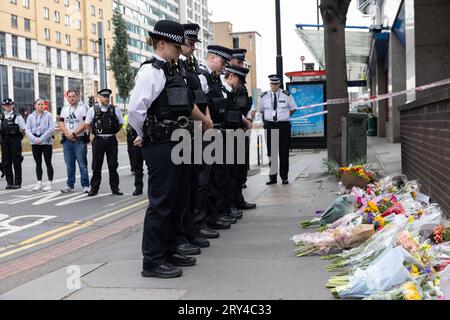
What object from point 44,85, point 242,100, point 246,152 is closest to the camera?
point 242,100

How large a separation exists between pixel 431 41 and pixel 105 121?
23.4ft

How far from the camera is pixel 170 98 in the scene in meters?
4.78

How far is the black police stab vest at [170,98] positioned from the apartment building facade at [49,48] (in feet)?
186

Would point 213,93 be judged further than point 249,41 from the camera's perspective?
No

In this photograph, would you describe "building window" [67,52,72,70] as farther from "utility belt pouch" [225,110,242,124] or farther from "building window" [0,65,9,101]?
"utility belt pouch" [225,110,242,124]

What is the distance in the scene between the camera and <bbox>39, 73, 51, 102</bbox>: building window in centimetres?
6850

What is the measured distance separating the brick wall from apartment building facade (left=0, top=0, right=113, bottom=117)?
5475 centimetres

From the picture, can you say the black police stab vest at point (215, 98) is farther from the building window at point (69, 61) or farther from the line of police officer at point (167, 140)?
the building window at point (69, 61)

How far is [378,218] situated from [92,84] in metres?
79.8

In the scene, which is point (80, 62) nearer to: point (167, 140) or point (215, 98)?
point (215, 98)

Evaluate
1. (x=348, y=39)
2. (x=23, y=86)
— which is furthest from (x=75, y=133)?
(x=23, y=86)

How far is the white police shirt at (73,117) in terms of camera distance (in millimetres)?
11094

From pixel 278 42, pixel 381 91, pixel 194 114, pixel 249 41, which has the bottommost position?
pixel 194 114

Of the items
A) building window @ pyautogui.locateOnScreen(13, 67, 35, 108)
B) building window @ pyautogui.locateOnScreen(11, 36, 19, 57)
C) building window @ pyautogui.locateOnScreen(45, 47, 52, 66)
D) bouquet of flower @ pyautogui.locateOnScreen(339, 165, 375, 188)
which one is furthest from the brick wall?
building window @ pyautogui.locateOnScreen(45, 47, 52, 66)
